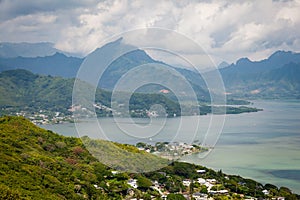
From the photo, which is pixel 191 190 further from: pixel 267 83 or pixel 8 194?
pixel 267 83

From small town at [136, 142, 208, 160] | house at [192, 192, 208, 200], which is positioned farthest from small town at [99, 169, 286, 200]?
small town at [136, 142, 208, 160]

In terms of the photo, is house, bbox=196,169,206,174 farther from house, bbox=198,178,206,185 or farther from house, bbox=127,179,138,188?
house, bbox=127,179,138,188

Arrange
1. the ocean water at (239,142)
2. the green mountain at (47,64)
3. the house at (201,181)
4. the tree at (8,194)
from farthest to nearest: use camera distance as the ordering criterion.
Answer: the green mountain at (47,64) < the ocean water at (239,142) < the house at (201,181) < the tree at (8,194)

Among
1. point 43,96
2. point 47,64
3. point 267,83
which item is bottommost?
point 43,96

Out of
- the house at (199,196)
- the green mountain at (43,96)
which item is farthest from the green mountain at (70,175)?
the green mountain at (43,96)

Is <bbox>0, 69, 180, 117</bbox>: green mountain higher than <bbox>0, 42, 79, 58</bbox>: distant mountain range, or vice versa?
<bbox>0, 42, 79, 58</bbox>: distant mountain range

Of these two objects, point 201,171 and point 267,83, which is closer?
point 201,171

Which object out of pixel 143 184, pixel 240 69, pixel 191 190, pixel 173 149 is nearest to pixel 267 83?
pixel 240 69

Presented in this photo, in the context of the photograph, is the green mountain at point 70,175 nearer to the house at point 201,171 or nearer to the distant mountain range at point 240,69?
the house at point 201,171

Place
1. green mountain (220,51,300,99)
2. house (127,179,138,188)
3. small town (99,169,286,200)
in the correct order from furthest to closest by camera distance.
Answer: green mountain (220,51,300,99) < house (127,179,138,188) < small town (99,169,286,200)
